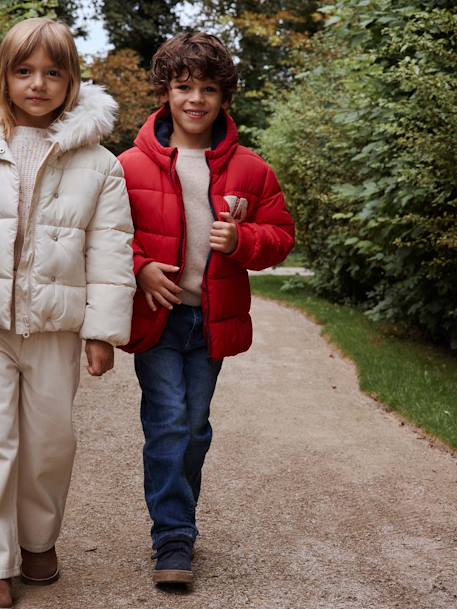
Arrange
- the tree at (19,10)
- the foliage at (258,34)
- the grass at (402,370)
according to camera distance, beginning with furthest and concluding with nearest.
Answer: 1. the foliage at (258,34)
2. the tree at (19,10)
3. the grass at (402,370)

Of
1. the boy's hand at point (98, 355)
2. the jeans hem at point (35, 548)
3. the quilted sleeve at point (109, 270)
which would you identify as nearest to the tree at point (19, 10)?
the quilted sleeve at point (109, 270)

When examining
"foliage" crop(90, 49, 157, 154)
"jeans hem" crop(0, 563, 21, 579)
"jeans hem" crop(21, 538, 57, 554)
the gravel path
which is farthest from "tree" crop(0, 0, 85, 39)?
"foliage" crop(90, 49, 157, 154)

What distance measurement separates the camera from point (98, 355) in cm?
Answer: 312

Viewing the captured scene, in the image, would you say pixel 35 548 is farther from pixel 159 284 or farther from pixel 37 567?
pixel 159 284

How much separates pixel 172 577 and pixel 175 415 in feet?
1.77

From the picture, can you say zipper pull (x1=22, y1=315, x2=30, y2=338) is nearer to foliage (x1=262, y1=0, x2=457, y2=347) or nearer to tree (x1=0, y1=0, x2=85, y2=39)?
foliage (x1=262, y1=0, x2=457, y2=347)

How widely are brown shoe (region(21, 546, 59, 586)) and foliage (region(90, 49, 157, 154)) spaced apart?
1915 cm

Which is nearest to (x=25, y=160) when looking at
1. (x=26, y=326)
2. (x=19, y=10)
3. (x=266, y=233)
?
(x=26, y=326)

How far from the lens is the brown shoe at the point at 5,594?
2.98 meters

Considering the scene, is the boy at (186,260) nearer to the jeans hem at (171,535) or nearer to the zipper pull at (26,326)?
the jeans hem at (171,535)

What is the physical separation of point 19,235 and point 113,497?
66.9 inches

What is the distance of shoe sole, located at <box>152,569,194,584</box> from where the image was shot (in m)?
3.18

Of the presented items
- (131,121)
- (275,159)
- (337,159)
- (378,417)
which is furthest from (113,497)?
(131,121)

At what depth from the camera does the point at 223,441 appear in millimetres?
5488
